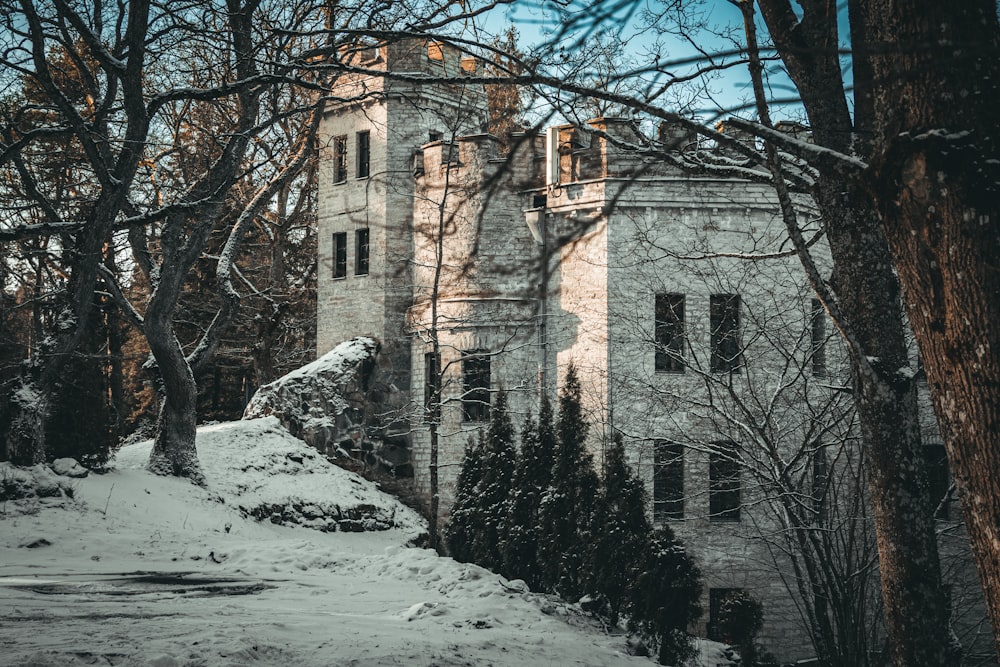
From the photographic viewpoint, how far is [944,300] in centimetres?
367

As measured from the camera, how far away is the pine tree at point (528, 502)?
10719 mm

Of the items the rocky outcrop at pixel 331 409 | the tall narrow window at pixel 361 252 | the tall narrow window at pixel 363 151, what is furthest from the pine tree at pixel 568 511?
the tall narrow window at pixel 363 151

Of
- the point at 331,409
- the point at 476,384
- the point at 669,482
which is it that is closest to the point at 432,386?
the point at 476,384

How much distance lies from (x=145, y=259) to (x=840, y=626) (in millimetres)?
12021

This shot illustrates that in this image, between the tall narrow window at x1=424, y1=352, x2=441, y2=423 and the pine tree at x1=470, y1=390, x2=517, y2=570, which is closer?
the pine tree at x1=470, y1=390, x2=517, y2=570

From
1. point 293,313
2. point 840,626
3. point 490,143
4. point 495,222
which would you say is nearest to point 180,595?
point 840,626

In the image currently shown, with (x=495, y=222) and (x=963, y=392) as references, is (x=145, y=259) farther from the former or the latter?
(x=963, y=392)

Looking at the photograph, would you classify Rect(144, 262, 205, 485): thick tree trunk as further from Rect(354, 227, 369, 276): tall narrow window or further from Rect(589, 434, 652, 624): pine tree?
Rect(354, 227, 369, 276): tall narrow window

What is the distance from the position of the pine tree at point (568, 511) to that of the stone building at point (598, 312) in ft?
8.86

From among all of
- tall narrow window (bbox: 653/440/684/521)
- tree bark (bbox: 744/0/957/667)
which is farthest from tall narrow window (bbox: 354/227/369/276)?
tree bark (bbox: 744/0/957/667)

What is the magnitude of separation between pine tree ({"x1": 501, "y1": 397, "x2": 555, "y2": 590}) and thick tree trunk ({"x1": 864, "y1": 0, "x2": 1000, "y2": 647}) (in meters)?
7.35

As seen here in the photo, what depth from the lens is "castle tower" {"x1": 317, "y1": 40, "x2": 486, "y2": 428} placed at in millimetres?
23375

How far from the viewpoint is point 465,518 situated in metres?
12.0

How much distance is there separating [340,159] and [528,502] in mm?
16530
